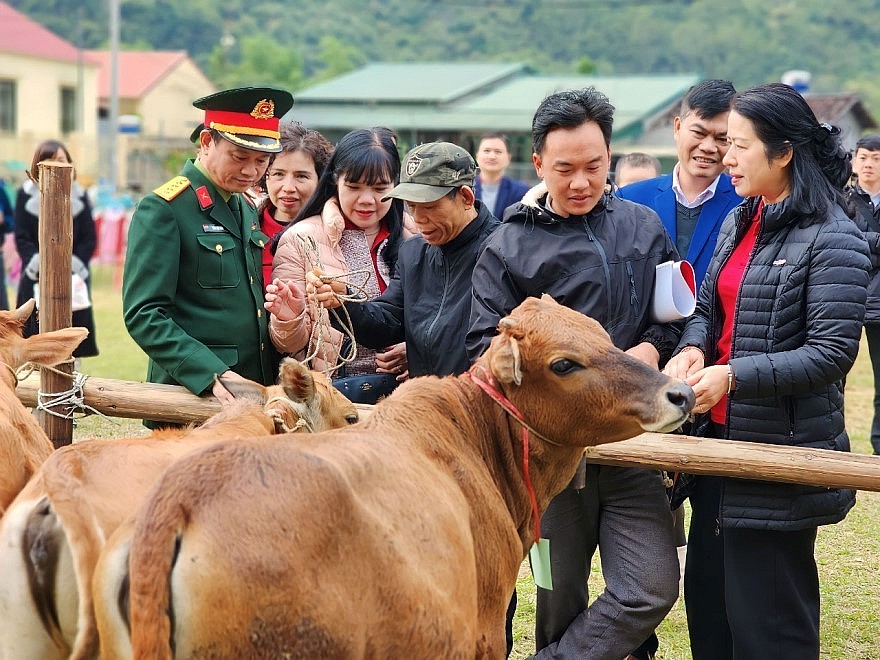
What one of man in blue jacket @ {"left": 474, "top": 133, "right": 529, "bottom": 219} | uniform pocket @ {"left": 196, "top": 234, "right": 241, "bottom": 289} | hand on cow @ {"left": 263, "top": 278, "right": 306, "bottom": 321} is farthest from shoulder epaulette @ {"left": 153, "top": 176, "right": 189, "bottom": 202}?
man in blue jacket @ {"left": 474, "top": 133, "right": 529, "bottom": 219}

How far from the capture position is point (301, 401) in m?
4.11

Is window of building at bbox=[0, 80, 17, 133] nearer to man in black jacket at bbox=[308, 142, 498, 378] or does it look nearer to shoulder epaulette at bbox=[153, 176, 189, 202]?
shoulder epaulette at bbox=[153, 176, 189, 202]

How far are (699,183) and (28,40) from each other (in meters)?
50.1

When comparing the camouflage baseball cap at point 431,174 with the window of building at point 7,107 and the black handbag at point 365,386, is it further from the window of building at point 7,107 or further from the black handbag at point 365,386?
the window of building at point 7,107

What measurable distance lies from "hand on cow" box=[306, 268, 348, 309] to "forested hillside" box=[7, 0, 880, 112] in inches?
2535

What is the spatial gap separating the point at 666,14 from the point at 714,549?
82.9 meters

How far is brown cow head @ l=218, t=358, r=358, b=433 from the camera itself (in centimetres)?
400

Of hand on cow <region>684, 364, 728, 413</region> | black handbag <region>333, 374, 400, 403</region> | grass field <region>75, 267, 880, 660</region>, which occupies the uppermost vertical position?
hand on cow <region>684, 364, 728, 413</region>

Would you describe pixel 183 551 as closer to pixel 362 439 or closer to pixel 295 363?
pixel 362 439

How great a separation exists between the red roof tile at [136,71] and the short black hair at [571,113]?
2225 inches

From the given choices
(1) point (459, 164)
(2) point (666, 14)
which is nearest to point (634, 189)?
(1) point (459, 164)

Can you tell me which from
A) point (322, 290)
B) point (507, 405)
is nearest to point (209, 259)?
point (322, 290)

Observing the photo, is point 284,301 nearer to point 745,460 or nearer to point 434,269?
point 434,269

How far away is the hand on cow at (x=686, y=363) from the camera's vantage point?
391 centimetres
